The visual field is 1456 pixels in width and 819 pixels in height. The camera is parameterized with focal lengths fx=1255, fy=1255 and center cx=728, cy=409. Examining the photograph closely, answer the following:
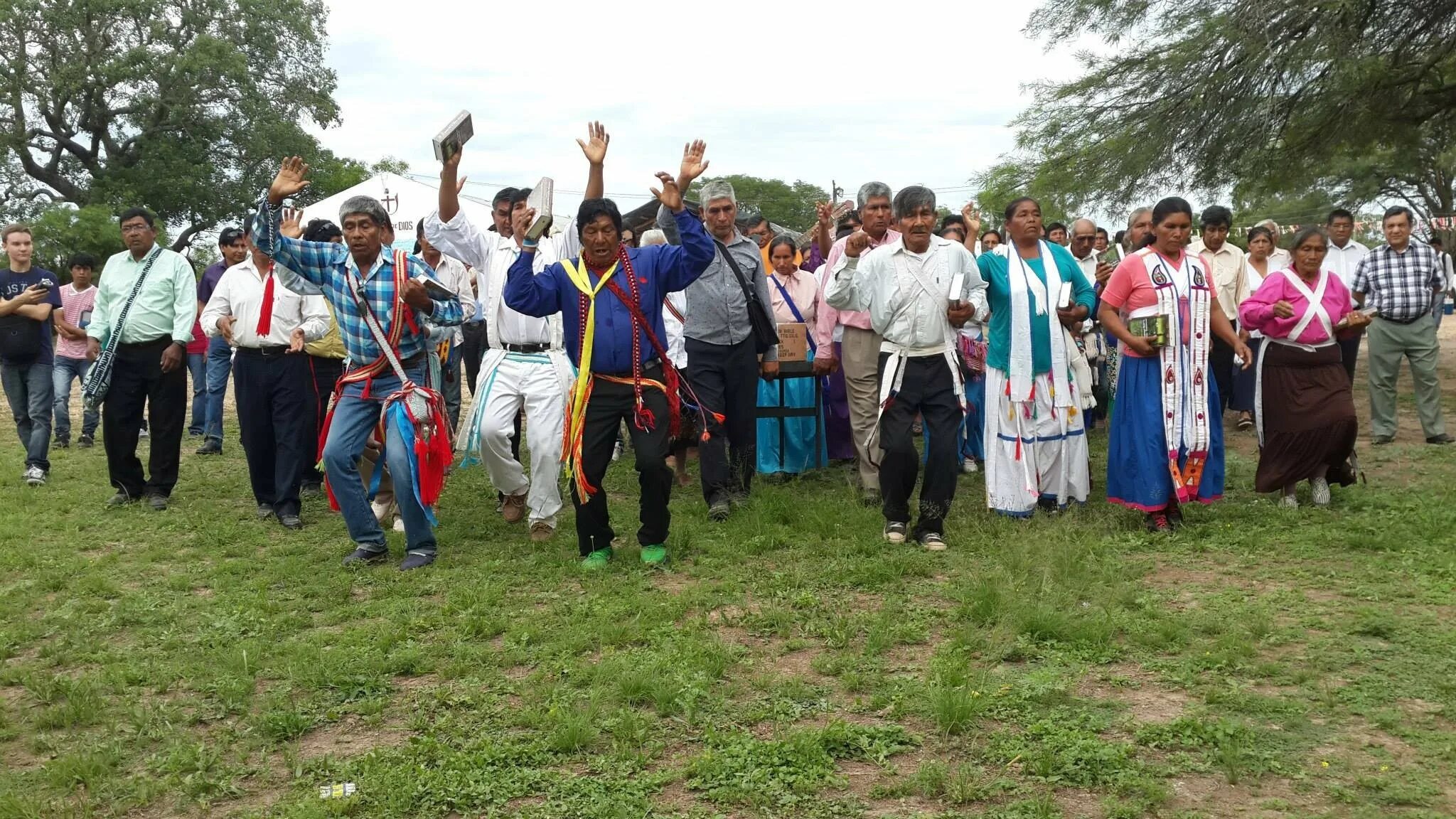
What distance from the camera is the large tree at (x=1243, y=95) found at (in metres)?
13.2

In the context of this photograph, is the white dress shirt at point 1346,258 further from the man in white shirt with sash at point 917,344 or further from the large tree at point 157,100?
the large tree at point 157,100

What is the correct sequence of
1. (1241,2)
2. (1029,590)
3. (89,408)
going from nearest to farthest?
(1029,590) → (89,408) → (1241,2)

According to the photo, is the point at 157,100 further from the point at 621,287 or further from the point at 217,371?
the point at 621,287

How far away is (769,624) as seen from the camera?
209 inches

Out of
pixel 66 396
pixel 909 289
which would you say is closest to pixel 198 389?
pixel 66 396

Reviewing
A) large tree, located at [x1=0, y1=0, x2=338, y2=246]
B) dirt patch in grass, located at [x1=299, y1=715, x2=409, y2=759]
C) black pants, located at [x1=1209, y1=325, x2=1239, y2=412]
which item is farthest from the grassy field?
large tree, located at [x1=0, y1=0, x2=338, y2=246]

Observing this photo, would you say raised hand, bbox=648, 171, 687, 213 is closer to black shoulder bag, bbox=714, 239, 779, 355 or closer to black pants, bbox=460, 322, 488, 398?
black shoulder bag, bbox=714, 239, 779, 355

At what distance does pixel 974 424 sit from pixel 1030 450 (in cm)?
218

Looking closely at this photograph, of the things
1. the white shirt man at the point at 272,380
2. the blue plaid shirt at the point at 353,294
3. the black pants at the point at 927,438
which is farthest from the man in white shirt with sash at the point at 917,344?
the white shirt man at the point at 272,380

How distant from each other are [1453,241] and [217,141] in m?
35.6

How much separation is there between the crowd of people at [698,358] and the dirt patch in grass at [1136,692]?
6.55 feet

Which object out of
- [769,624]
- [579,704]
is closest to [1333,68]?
[769,624]

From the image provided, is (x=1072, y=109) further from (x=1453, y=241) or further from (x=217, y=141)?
(x=217, y=141)

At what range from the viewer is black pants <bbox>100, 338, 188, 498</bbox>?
848 centimetres
